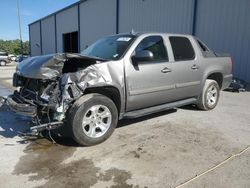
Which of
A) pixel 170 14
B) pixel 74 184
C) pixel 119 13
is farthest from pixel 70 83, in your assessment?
pixel 119 13

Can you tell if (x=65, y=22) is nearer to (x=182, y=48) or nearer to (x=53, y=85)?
(x=182, y=48)

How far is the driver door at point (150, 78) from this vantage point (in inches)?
182

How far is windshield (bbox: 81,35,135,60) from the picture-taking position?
4715mm

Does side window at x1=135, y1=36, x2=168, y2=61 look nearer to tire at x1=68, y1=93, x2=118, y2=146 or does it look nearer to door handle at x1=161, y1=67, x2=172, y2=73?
door handle at x1=161, y1=67, x2=172, y2=73

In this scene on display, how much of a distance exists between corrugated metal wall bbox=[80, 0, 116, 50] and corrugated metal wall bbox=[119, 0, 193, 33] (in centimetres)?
138

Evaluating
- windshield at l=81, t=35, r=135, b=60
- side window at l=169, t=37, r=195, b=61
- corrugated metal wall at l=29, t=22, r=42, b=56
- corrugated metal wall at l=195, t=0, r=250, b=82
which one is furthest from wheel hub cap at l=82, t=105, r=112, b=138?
corrugated metal wall at l=29, t=22, r=42, b=56

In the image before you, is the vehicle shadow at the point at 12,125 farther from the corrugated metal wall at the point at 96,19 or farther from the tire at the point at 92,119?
the corrugated metal wall at the point at 96,19

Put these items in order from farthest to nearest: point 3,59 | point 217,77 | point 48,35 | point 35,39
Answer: point 35,39
point 48,35
point 3,59
point 217,77

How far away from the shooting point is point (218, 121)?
18.6 ft

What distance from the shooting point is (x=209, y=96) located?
6562 millimetres

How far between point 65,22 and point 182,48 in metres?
23.4

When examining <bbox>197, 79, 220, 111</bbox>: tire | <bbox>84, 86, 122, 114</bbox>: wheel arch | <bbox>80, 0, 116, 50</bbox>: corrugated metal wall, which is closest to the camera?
<bbox>84, 86, 122, 114</bbox>: wheel arch

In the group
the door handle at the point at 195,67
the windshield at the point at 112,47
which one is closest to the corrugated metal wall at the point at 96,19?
the door handle at the point at 195,67

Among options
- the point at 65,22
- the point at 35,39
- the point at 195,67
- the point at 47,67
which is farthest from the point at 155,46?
the point at 35,39
